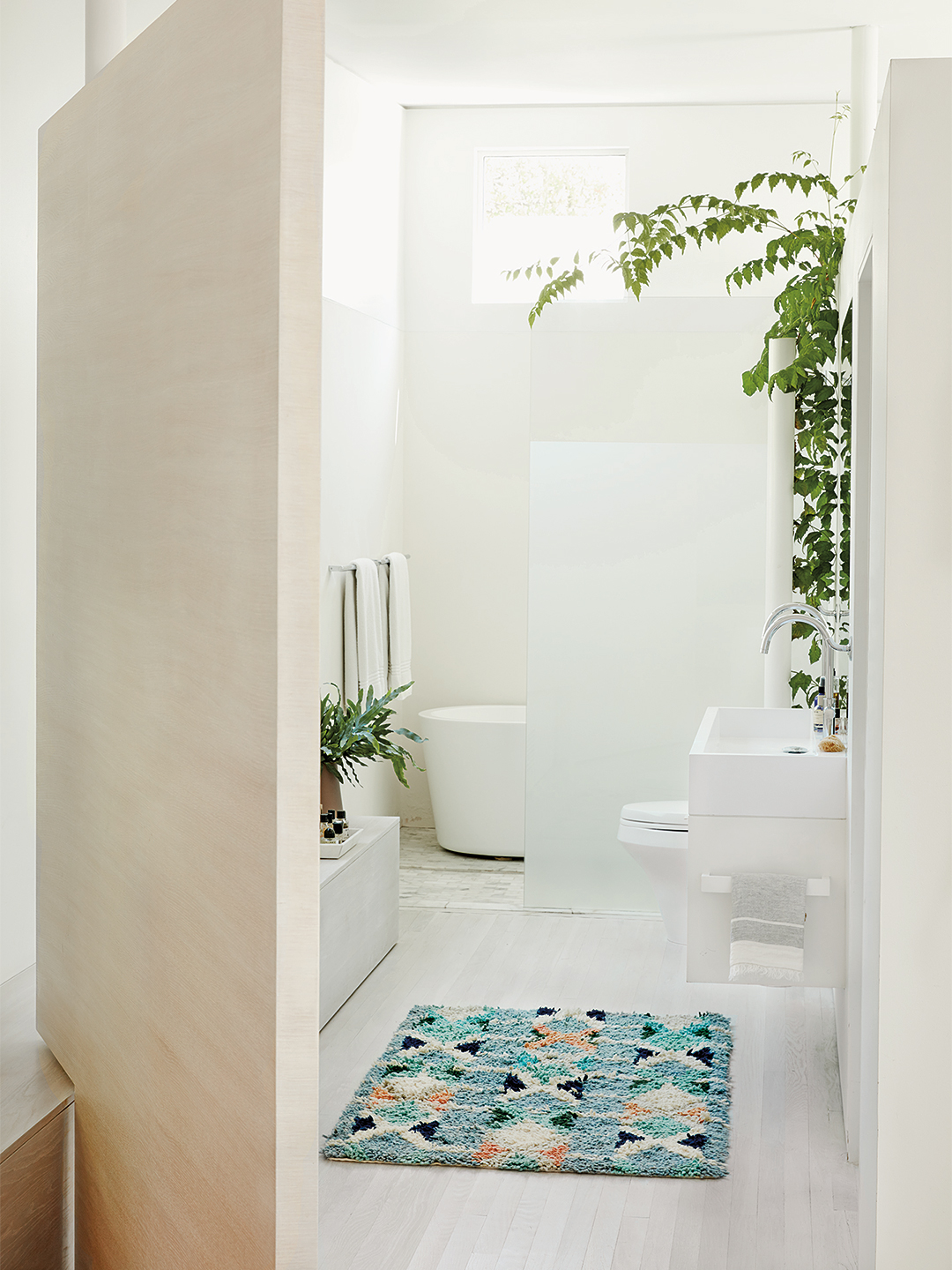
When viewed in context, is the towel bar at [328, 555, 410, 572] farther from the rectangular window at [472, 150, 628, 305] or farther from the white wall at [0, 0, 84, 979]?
the white wall at [0, 0, 84, 979]

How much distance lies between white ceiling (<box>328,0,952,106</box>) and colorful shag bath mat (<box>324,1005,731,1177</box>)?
304 cm

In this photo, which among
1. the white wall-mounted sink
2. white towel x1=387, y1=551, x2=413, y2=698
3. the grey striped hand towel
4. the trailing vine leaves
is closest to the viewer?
the grey striped hand towel

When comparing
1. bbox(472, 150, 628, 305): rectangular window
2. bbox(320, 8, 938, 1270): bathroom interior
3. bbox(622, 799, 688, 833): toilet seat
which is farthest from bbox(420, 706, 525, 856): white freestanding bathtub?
bbox(472, 150, 628, 305): rectangular window

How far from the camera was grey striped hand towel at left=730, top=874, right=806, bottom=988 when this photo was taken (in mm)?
2664

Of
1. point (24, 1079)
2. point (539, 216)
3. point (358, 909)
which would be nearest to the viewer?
point (24, 1079)

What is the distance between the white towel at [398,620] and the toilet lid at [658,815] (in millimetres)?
1147

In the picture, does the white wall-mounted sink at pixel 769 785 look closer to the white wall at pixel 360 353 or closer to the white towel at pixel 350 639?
the white wall at pixel 360 353

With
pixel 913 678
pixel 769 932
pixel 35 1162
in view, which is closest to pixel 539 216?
pixel 769 932

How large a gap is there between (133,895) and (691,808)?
156cm

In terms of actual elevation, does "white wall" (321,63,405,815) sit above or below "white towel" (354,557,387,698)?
above

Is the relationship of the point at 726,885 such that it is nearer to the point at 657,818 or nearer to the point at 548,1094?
the point at 548,1094

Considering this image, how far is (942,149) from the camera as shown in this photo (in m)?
1.79

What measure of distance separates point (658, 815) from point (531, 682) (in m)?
0.70

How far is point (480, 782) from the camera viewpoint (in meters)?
4.91
